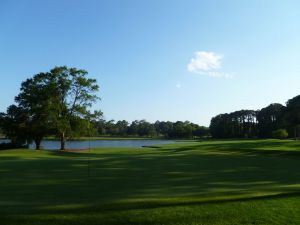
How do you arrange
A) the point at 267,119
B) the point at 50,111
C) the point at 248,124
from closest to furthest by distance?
1. the point at 50,111
2. the point at 267,119
3. the point at 248,124

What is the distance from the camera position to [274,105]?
15200 cm

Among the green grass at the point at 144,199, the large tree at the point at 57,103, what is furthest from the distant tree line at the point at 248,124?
the green grass at the point at 144,199

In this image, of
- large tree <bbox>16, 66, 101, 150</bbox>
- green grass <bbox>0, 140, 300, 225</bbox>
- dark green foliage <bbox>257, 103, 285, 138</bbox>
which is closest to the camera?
green grass <bbox>0, 140, 300, 225</bbox>

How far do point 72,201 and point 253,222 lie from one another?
15.3 feet

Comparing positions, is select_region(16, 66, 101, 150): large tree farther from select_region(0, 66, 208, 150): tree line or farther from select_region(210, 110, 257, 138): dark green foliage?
select_region(210, 110, 257, 138): dark green foliage

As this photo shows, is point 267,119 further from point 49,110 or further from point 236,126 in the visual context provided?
point 49,110

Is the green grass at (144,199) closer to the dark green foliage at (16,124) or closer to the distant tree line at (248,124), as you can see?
the dark green foliage at (16,124)

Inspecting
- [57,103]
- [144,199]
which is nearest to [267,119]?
[57,103]

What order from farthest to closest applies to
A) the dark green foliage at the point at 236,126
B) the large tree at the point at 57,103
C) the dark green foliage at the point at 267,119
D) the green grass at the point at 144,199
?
the dark green foliage at the point at 236,126
the dark green foliage at the point at 267,119
the large tree at the point at 57,103
the green grass at the point at 144,199

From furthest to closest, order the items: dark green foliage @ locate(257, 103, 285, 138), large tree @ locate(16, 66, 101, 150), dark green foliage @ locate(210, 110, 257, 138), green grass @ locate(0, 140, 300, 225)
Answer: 1. dark green foliage @ locate(210, 110, 257, 138)
2. dark green foliage @ locate(257, 103, 285, 138)
3. large tree @ locate(16, 66, 101, 150)
4. green grass @ locate(0, 140, 300, 225)

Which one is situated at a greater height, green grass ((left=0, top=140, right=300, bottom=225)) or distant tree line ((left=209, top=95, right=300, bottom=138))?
distant tree line ((left=209, top=95, right=300, bottom=138))

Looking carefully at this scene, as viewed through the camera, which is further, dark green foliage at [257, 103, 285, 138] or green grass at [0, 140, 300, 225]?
dark green foliage at [257, 103, 285, 138]

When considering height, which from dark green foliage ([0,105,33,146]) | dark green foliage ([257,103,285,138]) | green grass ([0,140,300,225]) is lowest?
green grass ([0,140,300,225])

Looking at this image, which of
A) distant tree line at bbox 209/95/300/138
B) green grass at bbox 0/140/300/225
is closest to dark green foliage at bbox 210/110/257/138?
distant tree line at bbox 209/95/300/138
